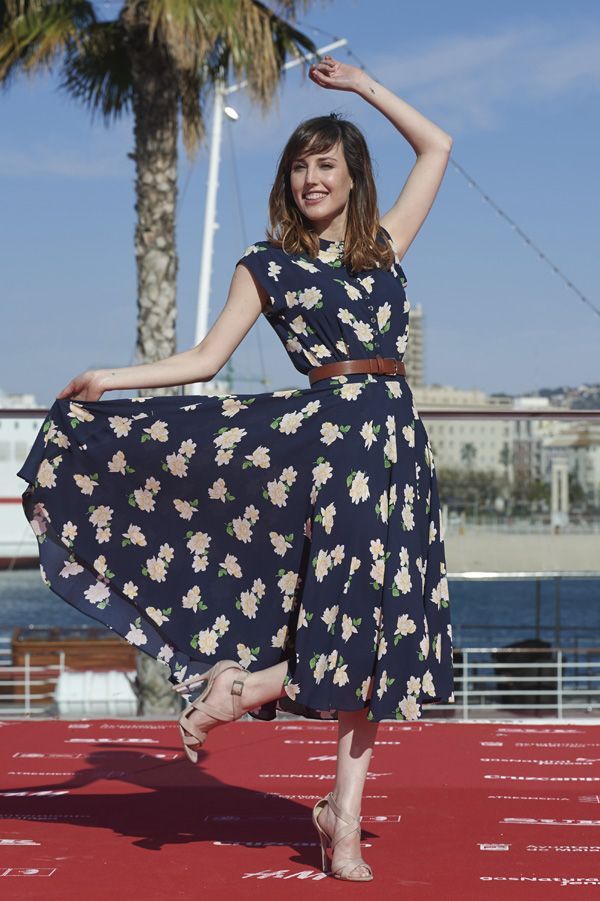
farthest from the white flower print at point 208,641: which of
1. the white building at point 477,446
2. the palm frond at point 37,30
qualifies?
the white building at point 477,446

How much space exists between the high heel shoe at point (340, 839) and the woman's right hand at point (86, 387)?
3.14 ft

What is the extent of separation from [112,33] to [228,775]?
7316 mm

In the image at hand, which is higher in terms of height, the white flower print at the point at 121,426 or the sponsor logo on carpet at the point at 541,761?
the white flower print at the point at 121,426

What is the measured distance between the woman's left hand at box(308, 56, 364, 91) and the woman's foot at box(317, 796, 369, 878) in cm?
151

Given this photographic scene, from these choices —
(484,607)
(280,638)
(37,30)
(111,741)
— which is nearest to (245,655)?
(280,638)

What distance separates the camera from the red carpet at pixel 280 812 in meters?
2.53

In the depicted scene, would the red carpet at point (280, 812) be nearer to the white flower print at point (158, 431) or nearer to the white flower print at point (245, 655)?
the white flower print at point (245, 655)

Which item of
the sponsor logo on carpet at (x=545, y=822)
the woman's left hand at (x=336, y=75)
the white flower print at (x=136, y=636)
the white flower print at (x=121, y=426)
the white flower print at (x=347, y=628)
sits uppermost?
the woman's left hand at (x=336, y=75)

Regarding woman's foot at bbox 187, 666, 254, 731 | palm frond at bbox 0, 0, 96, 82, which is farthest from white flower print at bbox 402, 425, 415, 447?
palm frond at bbox 0, 0, 96, 82

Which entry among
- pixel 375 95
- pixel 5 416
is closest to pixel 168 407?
pixel 375 95

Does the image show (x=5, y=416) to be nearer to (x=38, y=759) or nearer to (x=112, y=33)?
(x=38, y=759)

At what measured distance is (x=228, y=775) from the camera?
3.74 m

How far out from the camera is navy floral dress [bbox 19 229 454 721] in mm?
2625

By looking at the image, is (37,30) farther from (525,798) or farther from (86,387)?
(525,798)
